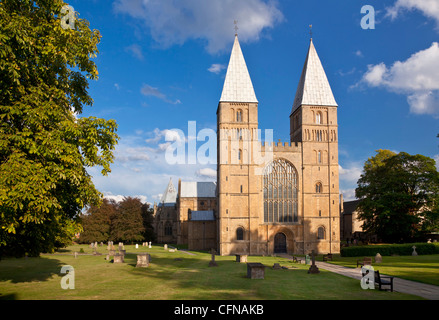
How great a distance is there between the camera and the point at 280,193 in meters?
44.8

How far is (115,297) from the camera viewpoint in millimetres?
14305

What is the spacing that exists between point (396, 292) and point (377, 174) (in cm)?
3485

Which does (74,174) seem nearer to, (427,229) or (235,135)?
(235,135)

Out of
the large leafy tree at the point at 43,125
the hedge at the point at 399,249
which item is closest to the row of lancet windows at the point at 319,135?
the hedge at the point at 399,249

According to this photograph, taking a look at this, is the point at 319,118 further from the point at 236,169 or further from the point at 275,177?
the point at 236,169

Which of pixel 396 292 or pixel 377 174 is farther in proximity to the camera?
pixel 377 174

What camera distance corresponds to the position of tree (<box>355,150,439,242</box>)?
4188 cm

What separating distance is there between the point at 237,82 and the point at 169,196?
4347cm

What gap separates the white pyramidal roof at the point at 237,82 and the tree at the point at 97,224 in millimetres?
33354

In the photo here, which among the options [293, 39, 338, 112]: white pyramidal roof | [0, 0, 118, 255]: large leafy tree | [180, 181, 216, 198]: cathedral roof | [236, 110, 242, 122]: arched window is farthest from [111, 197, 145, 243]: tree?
[0, 0, 118, 255]: large leafy tree

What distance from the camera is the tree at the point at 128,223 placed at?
62688 millimetres

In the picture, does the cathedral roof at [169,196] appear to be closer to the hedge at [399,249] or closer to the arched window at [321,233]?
the arched window at [321,233]

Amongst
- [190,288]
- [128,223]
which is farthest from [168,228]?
[190,288]

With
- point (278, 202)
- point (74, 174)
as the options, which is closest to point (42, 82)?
point (74, 174)
